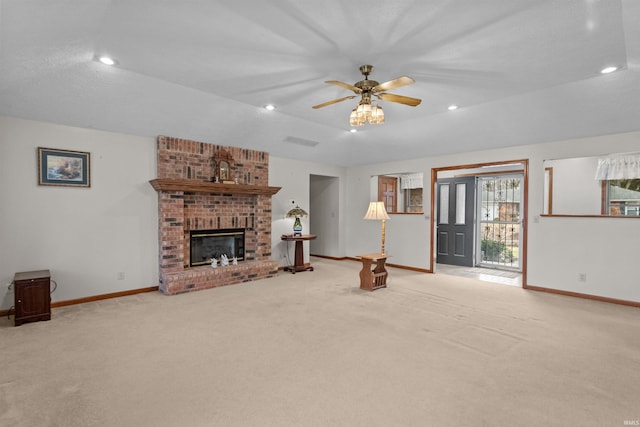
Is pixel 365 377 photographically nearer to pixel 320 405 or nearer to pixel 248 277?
pixel 320 405

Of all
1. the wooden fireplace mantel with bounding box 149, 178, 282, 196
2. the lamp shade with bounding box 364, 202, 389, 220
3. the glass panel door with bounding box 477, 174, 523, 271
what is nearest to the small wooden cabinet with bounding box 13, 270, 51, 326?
the wooden fireplace mantel with bounding box 149, 178, 282, 196

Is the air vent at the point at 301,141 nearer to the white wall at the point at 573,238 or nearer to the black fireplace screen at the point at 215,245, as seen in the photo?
the black fireplace screen at the point at 215,245

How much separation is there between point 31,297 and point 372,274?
4351 millimetres

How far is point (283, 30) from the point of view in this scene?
2.67 meters

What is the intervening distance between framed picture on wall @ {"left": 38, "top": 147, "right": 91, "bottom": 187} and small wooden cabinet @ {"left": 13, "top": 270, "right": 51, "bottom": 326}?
1.25m

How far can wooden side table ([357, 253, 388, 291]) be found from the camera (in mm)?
5008

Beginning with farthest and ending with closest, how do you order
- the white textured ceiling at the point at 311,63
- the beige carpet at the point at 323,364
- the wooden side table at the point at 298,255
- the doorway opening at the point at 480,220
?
the doorway opening at the point at 480,220 < the wooden side table at the point at 298,255 < the white textured ceiling at the point at 311,63 < the beige carpet at the point at 323,364

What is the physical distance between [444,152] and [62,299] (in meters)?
6.61

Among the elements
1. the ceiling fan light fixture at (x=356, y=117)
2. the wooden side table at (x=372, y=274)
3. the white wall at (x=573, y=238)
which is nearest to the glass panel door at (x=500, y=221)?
the white wall at (x=573, y=238)

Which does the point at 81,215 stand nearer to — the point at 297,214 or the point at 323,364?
the point at 297,214

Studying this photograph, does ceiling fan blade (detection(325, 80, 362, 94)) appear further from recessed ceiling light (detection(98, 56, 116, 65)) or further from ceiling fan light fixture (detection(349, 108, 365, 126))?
recessed ceiling light (detection(98, 56, 116, 65))

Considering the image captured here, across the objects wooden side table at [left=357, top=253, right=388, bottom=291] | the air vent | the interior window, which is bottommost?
wooden side table at [left=357, top=253, right=388, bottom=291]

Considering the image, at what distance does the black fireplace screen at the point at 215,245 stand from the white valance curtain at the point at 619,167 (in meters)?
6.13

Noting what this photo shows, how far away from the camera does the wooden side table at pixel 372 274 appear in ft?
16.4
